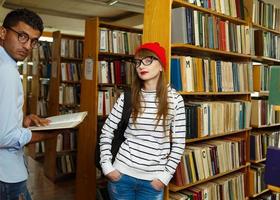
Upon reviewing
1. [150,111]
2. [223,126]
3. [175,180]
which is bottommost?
[175,180]

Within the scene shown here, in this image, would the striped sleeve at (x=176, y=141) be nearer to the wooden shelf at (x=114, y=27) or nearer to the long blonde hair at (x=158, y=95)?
the long blonde hair at (x=158, y=95)

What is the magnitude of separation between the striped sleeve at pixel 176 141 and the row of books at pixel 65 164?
279 centimetres

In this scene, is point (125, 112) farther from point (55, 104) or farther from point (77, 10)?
point (77, 10)

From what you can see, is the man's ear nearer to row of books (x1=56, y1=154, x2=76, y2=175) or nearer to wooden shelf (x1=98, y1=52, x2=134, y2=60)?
wooden shelf (x1=98, y1=52, x2=134, y2=60)

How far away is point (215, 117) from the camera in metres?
2.35

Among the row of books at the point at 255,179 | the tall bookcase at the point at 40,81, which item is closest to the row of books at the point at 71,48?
the tall bookcase at the point at 40,81

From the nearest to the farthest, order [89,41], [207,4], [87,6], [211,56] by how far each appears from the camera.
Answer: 1. [207,4]
2. [211,56]
3. [89,41]
4. [87,6]

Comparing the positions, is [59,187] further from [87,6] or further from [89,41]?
[87,6]

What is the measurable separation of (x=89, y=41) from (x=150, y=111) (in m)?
1.75

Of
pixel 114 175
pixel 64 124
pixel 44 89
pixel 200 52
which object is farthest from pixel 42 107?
pixel 64 124

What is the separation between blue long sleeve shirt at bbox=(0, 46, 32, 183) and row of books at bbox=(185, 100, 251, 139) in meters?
1.27

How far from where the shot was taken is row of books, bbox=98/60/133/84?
325 centimetres

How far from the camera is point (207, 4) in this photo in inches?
91.6

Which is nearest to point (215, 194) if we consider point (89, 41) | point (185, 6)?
point (185, 6)
